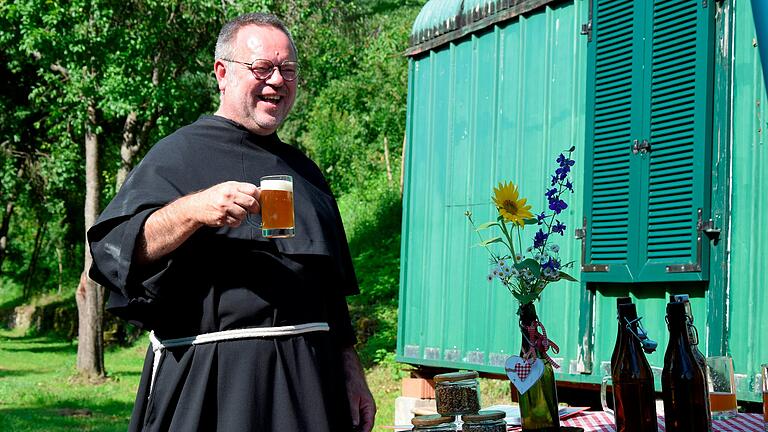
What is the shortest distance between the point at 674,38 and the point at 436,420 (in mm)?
4185

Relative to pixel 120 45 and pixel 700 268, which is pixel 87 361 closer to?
pixel 120 45

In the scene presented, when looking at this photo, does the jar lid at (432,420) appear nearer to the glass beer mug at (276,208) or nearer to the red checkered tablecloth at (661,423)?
the red checkered tablecloth at (661,423)

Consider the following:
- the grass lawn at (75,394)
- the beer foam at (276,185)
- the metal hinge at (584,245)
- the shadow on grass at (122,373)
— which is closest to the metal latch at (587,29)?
the metal hinge at (584,245)

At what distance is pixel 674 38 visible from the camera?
637 centimetres

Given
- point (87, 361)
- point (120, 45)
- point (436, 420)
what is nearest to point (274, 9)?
point (120, 45)

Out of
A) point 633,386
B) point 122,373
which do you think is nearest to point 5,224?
point 122,373

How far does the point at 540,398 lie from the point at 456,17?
631cm

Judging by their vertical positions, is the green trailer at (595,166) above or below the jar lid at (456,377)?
above

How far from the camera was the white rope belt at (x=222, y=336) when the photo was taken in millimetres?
2869

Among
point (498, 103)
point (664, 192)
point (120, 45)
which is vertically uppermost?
point (120, 45)

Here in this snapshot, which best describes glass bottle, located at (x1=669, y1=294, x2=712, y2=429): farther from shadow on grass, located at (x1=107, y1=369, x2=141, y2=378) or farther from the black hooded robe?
shadow on grass, located at (x1=107, y1=369, x2=141, y2=378)

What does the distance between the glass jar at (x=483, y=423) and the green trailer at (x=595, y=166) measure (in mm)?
3124

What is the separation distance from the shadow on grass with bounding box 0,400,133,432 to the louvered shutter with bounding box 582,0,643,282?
715 centimetres

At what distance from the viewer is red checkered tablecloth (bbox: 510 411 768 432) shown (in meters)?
3.12
